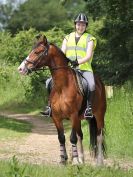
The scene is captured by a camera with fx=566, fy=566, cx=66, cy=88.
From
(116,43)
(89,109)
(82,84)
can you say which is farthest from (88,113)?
(116,43)

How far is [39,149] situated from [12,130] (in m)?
4.23

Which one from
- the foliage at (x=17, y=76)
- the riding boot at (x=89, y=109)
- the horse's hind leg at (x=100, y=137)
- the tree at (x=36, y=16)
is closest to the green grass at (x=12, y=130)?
the foliage at (x=17, y=76)

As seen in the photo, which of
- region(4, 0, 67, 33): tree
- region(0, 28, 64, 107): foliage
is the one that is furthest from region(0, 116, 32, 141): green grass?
region(4, 0, 67, 33): tree

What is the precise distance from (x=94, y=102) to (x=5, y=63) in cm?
2780

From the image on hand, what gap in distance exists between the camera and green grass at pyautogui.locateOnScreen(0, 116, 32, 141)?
58.9ft

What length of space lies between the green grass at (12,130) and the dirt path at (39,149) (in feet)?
0.88

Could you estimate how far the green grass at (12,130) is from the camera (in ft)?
58.9

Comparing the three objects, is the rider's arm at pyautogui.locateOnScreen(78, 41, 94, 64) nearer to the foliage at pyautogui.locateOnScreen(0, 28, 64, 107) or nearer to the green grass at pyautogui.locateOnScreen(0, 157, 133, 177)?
the green grass at pyautogui.locateOnScreen(0, 157, 133, 177)

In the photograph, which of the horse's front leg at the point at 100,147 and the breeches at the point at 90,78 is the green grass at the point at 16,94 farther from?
the breeches at the point at 90,78

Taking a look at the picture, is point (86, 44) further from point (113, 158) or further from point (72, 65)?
point (113, 158)

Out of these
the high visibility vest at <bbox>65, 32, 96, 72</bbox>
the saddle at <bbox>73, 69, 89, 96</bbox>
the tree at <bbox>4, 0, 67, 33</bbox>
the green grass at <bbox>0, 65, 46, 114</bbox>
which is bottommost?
the tree at <bbox>4, 0, 67, 33</bbox>

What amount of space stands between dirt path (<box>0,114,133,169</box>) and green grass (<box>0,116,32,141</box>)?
0.27 metres

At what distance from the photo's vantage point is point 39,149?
50.7 ft

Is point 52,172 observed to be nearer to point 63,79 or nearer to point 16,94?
point 63,79
